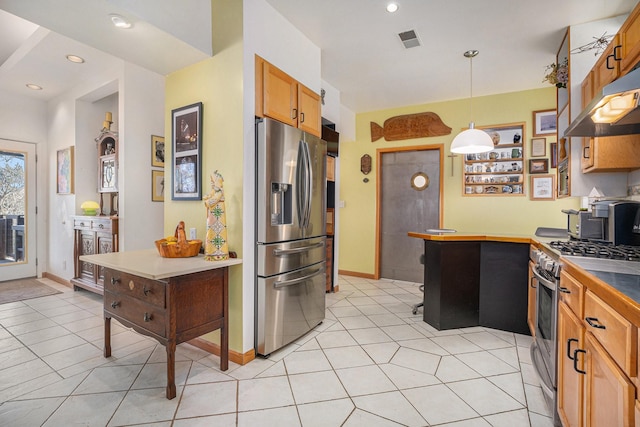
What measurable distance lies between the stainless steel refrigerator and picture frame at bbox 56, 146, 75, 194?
353 cm

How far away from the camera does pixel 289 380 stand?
6.85ft

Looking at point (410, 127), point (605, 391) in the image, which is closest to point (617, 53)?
point (605, 391)

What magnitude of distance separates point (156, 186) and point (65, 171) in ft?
5.78

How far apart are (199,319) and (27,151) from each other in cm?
481

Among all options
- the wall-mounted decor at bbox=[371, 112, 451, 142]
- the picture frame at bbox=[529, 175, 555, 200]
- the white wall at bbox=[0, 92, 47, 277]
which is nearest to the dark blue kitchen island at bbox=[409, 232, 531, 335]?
the picture frame at bbox=[529, 175, 555, 200]

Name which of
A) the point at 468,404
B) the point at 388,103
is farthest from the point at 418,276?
the point at 468,404

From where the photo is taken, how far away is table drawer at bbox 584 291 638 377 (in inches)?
34.3

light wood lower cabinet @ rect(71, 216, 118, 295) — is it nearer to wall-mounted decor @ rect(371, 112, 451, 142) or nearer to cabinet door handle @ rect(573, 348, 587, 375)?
wall-mounted decor @ rect(371, 112, 451, 142)

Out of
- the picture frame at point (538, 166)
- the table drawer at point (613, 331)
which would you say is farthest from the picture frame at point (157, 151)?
the picture frame at point (538, 166)

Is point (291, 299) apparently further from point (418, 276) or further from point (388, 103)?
point (388, 103)

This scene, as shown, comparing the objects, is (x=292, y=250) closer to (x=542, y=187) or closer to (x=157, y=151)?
(x=157, y=151)

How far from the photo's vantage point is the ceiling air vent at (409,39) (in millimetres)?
2889

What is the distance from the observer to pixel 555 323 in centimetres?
167

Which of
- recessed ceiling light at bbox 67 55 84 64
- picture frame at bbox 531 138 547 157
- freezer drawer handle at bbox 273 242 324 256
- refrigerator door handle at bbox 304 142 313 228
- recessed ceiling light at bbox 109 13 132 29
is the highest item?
recessed ceiling light at bbox 67 55 84 64
